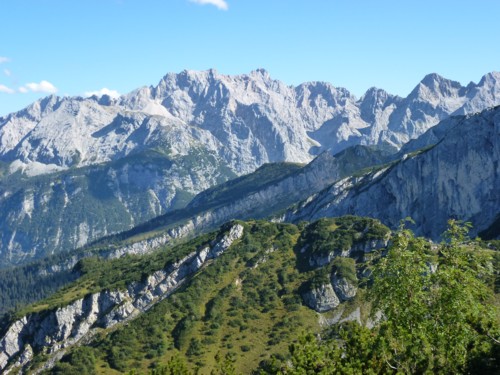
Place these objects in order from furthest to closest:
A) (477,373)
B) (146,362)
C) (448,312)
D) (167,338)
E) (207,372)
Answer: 1. (167,338)
2. (146,362)
3. (207,372)
4. (477,373)
5. (448,312)

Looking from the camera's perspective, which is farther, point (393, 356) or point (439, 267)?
point (393, 356)

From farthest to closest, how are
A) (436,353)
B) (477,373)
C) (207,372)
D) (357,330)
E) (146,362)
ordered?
1. (146,362)
2. (207,372)
3. (357,330)
4. (477,373)
5. (436,353)

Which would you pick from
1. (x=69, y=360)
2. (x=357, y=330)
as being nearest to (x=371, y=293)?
(x=357, y=330)

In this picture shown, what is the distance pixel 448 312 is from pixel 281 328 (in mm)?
154375

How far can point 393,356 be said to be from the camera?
52.2 meters

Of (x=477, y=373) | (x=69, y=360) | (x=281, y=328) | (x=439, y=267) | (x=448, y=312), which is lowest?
(x=281, y=328)

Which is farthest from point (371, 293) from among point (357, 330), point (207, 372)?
point (207, 372)

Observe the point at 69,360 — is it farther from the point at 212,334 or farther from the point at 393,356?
the point at 393,356

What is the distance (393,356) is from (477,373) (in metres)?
13.6

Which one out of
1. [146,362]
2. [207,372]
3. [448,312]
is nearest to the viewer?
[448,312]

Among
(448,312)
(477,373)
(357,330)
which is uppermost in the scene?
(448,312)

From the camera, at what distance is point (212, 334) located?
194 m

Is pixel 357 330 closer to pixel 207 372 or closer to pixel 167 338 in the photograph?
pixel 207 372

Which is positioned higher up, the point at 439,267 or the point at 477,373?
the point at 439,267
